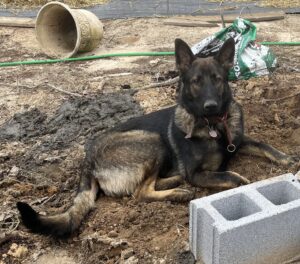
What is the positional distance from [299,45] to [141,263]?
5.35 metres

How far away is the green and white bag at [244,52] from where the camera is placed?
254 inches

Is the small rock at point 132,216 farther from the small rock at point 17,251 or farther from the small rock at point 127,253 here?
the small rock at point 17,251

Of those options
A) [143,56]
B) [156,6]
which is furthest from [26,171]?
[156,6]

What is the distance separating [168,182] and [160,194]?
278 mm

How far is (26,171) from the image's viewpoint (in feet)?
15.8

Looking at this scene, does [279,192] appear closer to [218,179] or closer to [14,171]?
[218,179]

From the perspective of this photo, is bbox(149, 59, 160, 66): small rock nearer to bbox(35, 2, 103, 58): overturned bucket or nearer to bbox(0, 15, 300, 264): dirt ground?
bbox(0, 15, 300, 264): dirt ground

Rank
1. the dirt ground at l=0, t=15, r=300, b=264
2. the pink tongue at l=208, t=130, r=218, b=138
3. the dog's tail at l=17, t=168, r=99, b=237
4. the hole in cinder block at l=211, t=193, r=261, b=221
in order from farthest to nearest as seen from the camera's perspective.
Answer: the pink tongue at l=208, t=130, r=218, b=138, the dirt ground at l=0, t=15, r=300, b=264, the dog's tail at l=17, t=168, r=99, b=237, the hole in cinder block at l=211, t=193, r=261, b=221

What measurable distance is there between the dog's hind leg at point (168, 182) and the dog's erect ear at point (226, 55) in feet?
3.74

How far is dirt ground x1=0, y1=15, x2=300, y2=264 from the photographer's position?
359 centimetres

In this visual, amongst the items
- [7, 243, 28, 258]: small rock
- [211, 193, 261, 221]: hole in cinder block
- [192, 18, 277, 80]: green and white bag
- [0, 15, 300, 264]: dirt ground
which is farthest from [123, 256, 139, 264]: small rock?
[192, 18, 277, 80]: green and white bag

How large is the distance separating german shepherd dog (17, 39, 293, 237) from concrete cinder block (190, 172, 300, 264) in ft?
3.23

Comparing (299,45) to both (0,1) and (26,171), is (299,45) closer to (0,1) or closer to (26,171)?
(26,171)

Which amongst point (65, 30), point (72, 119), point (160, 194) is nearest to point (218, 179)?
point (160, 194)
